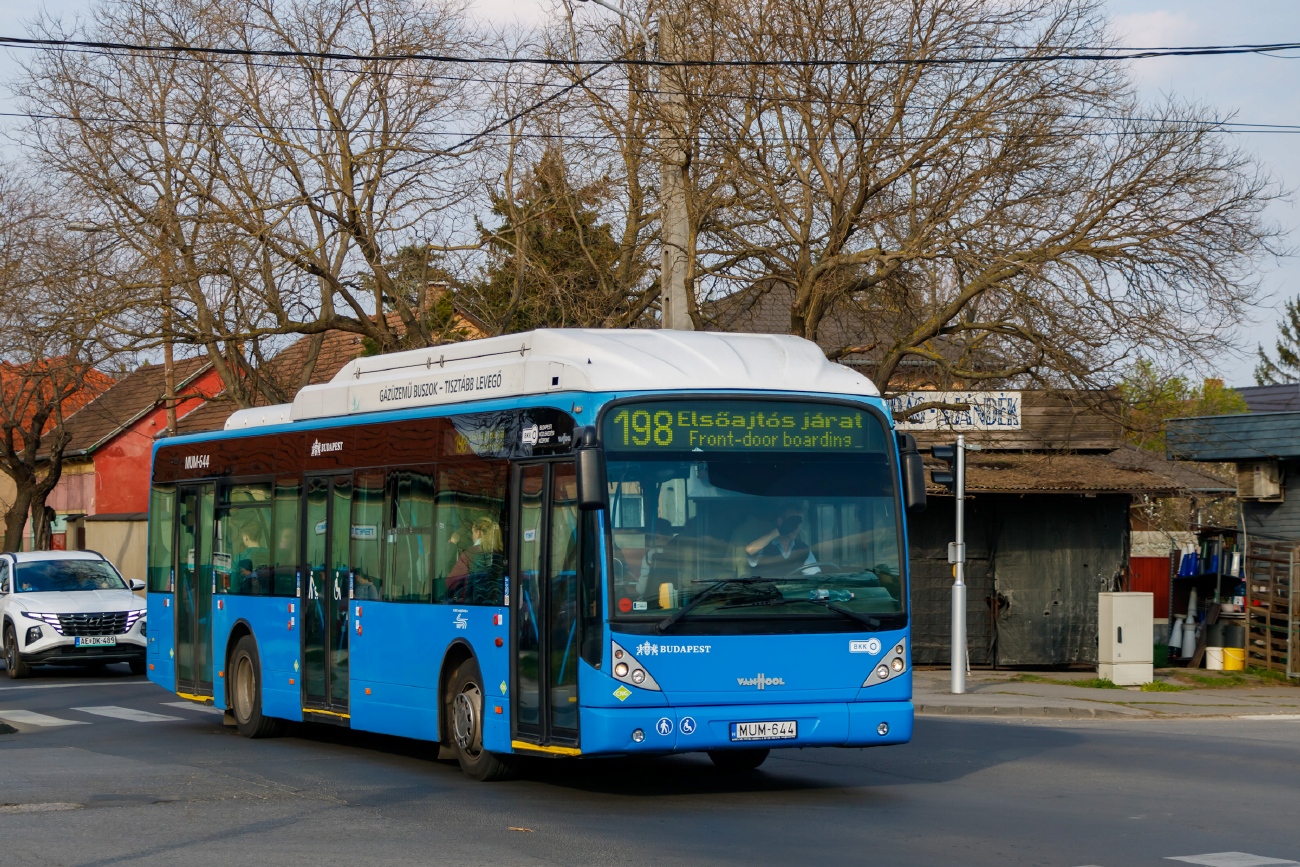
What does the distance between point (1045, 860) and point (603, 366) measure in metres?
4.18

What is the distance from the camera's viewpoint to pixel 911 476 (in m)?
11.3

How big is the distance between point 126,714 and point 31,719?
1009mm

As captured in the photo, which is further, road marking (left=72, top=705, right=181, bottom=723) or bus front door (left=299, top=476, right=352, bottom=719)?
road marking (left=72, top=705, right=181, bottom=723)

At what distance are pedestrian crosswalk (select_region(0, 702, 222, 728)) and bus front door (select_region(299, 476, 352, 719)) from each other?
3.06m

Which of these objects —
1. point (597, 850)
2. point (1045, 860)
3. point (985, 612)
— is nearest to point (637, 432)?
point (597, 850)

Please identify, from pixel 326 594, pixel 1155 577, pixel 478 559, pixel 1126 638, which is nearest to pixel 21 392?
pixel 1155 577

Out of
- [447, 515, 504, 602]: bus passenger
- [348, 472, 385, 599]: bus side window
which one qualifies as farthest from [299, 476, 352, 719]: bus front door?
[447, 515, 504, 602]: bus passenger

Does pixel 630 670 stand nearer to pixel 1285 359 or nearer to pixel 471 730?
pixel 471 730

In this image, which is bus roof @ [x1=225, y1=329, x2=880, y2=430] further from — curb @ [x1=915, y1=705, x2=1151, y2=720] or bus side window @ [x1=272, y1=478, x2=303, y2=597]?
curb @ [x1=915, y1=705, x2=1151, y2=720]

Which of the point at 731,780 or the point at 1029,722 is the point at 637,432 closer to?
the point at 731,780

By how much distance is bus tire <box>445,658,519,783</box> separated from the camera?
1194 cm

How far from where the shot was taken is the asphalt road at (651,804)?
9156 mm

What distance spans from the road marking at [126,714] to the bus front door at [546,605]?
25.4 ft

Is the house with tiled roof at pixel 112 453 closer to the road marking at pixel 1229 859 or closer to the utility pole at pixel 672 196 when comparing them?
the utility pole at pixel 672 196
